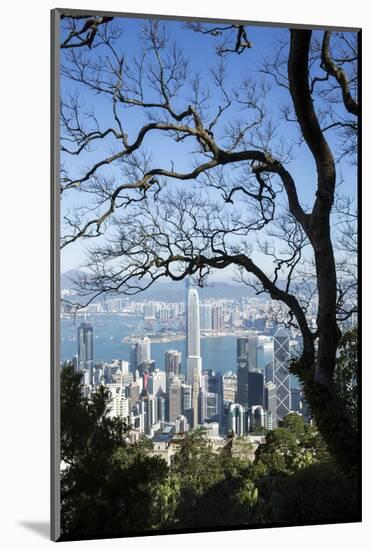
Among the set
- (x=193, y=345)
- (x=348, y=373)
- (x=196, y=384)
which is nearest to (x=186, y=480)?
(x=196, y=384)

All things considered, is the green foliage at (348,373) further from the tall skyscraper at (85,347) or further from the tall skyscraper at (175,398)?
the tall skyscraper at (85,347)

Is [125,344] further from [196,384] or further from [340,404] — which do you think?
[340,404]

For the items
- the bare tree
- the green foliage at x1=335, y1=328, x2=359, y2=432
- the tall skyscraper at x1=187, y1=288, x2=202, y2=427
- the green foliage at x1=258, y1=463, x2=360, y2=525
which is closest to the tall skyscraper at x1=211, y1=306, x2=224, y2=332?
the tall skyscraper at x1=187, y1=288, x2=202, y2=427

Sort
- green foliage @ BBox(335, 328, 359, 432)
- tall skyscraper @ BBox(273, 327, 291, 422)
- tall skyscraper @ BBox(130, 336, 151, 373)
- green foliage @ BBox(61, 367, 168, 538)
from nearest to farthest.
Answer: green foliage @ BBox(61, 367, 168, 538) < tall skyscraper @ BBox(130, 336, 151, 373) < tall skyscraper @ BBox(273, 327, 291, 422) < green foliage @ BBox(335, 328, 359, 432)

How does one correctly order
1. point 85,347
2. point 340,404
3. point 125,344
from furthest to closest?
point 340,404 < point 125,344 < point 85,347

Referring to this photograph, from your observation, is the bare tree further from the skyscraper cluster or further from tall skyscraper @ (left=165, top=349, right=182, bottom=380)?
tall skyscraper @ (left=165, top=349, right=182, bottom=380)

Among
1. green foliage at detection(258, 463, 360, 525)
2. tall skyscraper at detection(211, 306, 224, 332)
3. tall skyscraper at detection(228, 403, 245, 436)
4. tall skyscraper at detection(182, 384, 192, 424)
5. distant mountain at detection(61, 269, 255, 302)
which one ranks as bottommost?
green foliage at detection(258, 463, 360, 525)

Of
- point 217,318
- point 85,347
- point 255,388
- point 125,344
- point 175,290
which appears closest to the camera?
point 85,347
